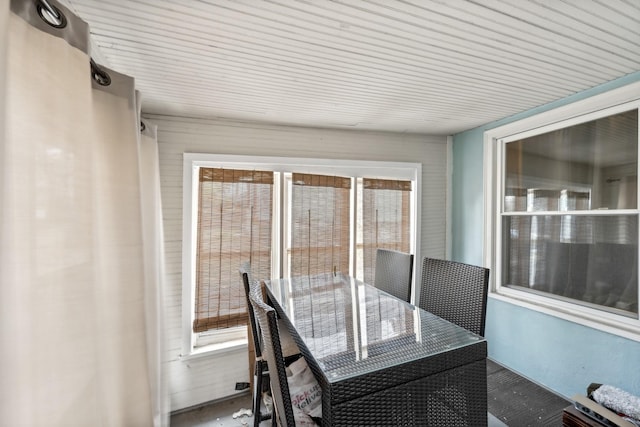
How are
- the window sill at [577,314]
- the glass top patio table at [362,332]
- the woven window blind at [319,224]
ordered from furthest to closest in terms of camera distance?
the woven window blind at [319,224]
the window sill at [577,314]
the glass top patio table at [362,332]

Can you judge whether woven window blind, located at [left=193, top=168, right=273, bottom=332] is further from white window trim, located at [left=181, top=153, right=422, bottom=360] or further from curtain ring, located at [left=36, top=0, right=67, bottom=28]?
curtain ring, located at [left=36, top=0, right=67, bottom=28]

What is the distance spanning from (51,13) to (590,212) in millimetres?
3180

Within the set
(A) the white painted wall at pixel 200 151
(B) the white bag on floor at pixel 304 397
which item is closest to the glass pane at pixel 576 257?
(A) the white painted wall at pixel 200 151

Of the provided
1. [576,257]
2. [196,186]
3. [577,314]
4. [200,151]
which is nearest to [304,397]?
[196,186]

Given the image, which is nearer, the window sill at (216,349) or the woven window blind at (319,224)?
the window sill at (216,349)

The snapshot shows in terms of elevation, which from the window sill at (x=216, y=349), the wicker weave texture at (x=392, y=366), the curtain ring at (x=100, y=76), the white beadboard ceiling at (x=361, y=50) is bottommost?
the window sill at (x=216, y=349)

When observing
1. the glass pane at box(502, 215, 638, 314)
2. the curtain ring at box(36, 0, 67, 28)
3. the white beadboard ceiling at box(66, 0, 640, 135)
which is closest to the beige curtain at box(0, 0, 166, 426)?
the curtain ring at box(36, 0, 67, 28)

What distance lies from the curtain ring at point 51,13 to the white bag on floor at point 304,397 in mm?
1548

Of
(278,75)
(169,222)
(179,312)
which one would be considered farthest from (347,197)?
(179,312)

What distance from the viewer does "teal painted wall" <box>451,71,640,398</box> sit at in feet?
6.44

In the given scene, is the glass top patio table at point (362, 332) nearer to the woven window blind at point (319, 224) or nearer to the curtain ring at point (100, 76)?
the woven window blind at point (319, 224)

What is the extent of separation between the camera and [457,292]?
6.22 ft

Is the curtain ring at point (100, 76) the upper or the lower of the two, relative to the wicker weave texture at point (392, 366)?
upper

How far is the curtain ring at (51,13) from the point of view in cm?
81
